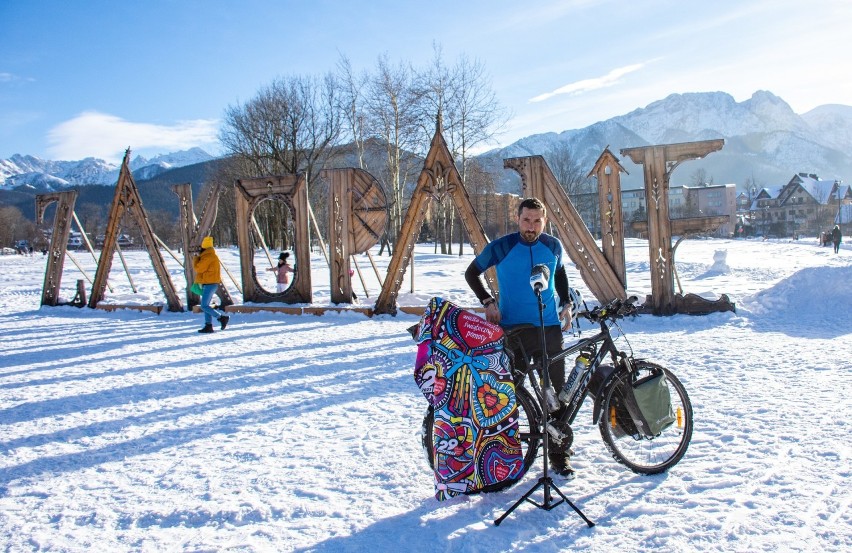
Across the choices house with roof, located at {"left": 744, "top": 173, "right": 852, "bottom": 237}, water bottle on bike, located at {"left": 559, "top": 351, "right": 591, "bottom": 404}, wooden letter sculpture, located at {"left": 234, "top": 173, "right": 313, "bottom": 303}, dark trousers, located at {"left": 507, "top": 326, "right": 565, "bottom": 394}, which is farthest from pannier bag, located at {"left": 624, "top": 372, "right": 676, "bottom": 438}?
house with roof, located at {"left": 744, "top": 173, "right": 852, "bottom": 237}

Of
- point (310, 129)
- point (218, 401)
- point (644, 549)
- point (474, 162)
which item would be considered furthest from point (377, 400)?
point (310, 129)

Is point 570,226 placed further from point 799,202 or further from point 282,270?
point 799,202

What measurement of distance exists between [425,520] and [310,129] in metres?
36.2

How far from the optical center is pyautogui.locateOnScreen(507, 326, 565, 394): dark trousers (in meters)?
3.75

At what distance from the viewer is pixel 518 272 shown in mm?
3809

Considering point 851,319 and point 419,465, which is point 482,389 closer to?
point 419,465

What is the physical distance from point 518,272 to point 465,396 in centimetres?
91

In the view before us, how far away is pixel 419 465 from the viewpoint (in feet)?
13.5

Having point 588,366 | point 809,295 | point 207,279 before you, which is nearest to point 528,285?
point 588,366

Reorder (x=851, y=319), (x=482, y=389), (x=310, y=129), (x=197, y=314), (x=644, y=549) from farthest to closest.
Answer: (x=310, y=129)
(x=197, y=314)
(x=851, y=319)
(x=482, y=389)
(x=644, y=549)

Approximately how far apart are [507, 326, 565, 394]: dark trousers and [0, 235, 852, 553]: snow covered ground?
0.66 meters

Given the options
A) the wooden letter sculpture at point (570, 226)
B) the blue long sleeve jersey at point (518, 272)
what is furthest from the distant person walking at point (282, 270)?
the blue long sleeve jersey at point (518, 272)

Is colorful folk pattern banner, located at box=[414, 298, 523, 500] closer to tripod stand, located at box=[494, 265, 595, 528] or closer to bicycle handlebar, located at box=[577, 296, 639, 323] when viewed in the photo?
tripod stand, located at box=[494, 265, 595, 528]

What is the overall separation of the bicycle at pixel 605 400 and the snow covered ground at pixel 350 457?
0.71ft
